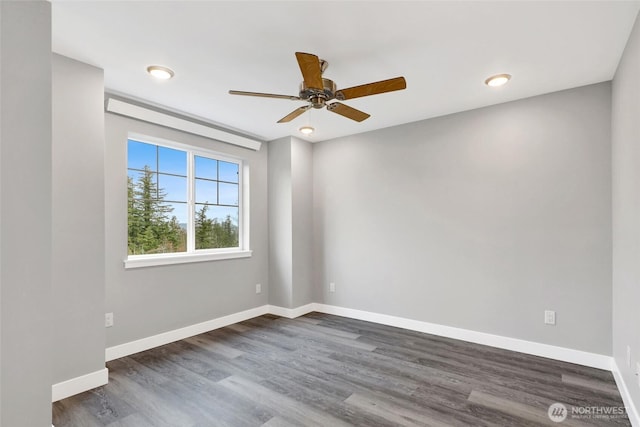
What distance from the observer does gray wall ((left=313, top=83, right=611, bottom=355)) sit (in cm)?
278

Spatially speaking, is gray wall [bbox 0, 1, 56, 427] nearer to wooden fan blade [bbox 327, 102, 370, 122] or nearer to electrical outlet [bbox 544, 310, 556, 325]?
wooden fan blade [bbox 327, 102, 370, 122]

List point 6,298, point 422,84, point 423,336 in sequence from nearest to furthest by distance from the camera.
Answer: point 6,298, point 422,84, point 423,336

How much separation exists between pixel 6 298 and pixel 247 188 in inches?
117

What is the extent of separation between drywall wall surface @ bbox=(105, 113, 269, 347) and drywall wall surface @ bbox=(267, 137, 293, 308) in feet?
0.34

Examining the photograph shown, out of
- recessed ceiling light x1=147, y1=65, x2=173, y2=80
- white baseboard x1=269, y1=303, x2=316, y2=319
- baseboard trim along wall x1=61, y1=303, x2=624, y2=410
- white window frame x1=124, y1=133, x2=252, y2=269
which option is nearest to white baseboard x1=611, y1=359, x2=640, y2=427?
baseboard trim along wall x1=61, y1=303, x2=624, y2=410

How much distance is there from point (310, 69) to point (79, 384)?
276 centimetres

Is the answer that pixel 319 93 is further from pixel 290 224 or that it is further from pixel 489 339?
pixel 489 339

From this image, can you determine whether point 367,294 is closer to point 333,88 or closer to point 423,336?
point 423,336

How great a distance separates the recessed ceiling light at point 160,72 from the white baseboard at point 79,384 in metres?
2.35

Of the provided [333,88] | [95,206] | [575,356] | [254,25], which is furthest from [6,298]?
[575,356]

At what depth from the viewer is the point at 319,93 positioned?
Answer: 2150mm

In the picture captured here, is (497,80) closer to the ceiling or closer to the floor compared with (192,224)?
closer to the ceiling

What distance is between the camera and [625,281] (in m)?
2.19

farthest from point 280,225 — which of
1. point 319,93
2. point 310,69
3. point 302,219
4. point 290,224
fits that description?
point 310,69
